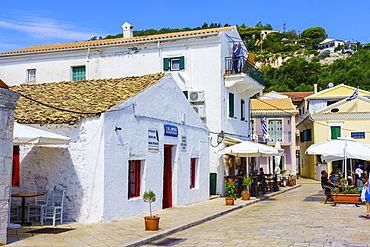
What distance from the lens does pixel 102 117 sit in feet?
33.3

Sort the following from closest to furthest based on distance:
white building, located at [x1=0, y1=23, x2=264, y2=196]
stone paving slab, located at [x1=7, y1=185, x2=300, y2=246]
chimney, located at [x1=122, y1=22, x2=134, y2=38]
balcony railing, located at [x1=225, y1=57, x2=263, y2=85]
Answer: stone paving slab, located at [x1=7, y1=185, x2=300, y2=246], white building, located at [x1=0, y1=23, x2=264, y2=196], balcony railing, located at [x1=225, y1=57, x2=263, y2=85], chimney, located at [x1=122, y1=22, x2=134, y2=38]

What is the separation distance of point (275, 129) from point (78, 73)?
24.8 m

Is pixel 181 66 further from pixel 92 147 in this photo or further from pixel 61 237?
pixel 61 237

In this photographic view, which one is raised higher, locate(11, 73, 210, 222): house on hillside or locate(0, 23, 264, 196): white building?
locate(0, 23, 264, 196): white building

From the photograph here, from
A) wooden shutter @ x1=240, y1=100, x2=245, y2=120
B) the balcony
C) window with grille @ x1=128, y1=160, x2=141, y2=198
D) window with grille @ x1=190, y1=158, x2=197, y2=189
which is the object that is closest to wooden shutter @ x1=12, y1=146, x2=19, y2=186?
window with grille @ x1=128, y1=160, x2=141, y2=198

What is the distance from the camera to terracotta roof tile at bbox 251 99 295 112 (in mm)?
40406

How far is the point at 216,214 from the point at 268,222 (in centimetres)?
214

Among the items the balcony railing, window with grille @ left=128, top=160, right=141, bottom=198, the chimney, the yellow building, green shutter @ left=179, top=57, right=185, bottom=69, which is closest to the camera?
window with grille @ left=128, top=160, right=141, bottom=198

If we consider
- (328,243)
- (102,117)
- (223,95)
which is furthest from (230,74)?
(328,243)

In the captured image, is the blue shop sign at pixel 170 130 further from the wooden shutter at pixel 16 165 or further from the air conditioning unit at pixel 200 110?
the air conditioning unit at pixel 200 110

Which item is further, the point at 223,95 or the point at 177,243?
the point at 223,95

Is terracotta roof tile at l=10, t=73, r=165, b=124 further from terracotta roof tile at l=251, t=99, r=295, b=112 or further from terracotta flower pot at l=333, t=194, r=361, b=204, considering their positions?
terracotta roof tile at l=251, t=99, r=295, b=112

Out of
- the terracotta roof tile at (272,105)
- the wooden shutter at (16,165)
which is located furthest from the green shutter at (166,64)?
the terracotta roof tile at (272,105)

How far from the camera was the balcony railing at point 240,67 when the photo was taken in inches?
788
